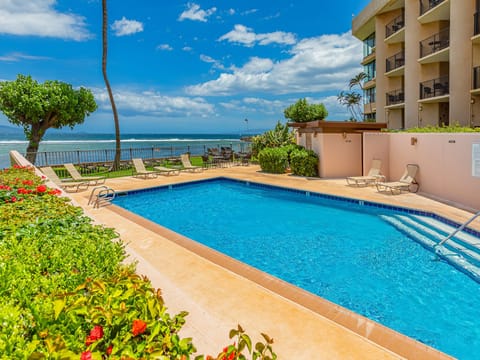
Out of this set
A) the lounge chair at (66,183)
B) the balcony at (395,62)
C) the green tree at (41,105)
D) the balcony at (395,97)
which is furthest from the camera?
the balcony at (395,97)

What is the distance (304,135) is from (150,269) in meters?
13.3

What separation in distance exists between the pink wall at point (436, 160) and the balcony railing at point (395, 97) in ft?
38.3

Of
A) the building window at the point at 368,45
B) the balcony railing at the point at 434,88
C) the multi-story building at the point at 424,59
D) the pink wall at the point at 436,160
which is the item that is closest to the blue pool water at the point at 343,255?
the pink wall at the point at 436,160

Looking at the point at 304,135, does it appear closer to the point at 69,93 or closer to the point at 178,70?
the point at 69,93

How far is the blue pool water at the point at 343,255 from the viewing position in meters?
4.04

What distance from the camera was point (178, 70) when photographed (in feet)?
127

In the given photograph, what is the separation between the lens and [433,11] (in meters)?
16.5

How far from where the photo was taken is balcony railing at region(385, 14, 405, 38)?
20.9m

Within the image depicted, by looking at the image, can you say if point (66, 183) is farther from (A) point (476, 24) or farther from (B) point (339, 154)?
(A) point (476, 24)

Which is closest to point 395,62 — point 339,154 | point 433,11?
point 433,11

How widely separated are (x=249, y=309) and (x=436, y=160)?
8.42 m

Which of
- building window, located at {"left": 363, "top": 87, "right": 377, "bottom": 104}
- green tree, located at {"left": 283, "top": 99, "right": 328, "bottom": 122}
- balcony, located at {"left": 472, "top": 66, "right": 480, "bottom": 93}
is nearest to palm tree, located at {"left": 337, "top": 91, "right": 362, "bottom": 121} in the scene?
green tree, located at {"left": 283, "top": 99, "right": 328, "bottom": 122}

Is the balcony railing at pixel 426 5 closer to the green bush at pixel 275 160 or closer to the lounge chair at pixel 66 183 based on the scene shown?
the green bush at pixel 275 160

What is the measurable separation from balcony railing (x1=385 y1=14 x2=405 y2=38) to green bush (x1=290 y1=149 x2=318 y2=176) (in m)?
13.6
